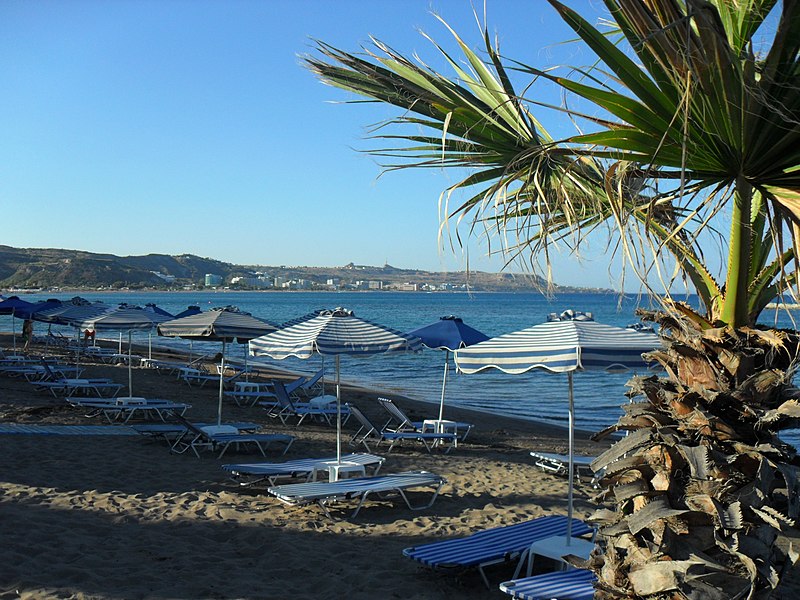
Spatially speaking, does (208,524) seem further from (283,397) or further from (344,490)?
(283,397)

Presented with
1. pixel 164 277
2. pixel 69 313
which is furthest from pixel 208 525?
pixel 164 277

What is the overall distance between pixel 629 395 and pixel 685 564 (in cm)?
76

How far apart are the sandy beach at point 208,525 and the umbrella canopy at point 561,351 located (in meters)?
1.57

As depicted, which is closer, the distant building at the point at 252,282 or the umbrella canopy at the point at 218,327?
the umbrella canopy at the point at 218,327

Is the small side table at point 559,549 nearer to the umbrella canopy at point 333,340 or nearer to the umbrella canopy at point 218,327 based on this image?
the umbrella canopy at point 333,340

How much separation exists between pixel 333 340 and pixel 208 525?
2.22 meters

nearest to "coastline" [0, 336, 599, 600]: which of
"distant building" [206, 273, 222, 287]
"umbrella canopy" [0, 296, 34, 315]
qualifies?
"umbrella canopy" [0, 296, 34, 315]

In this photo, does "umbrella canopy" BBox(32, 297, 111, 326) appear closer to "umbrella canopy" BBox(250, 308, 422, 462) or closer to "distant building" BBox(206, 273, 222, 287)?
"umbrella canopy" BBox(250, 308, 422, 462)

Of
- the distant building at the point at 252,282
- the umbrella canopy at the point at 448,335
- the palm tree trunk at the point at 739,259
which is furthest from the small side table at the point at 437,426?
the distant building at the point at 252,282

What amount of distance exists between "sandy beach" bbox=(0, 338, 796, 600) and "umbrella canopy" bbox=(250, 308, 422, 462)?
1446mm

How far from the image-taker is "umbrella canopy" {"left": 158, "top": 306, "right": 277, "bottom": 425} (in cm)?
962

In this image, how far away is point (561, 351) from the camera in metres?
4.70

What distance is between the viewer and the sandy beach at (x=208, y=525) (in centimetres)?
482

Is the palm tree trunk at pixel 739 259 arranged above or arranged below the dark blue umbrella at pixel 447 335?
above
